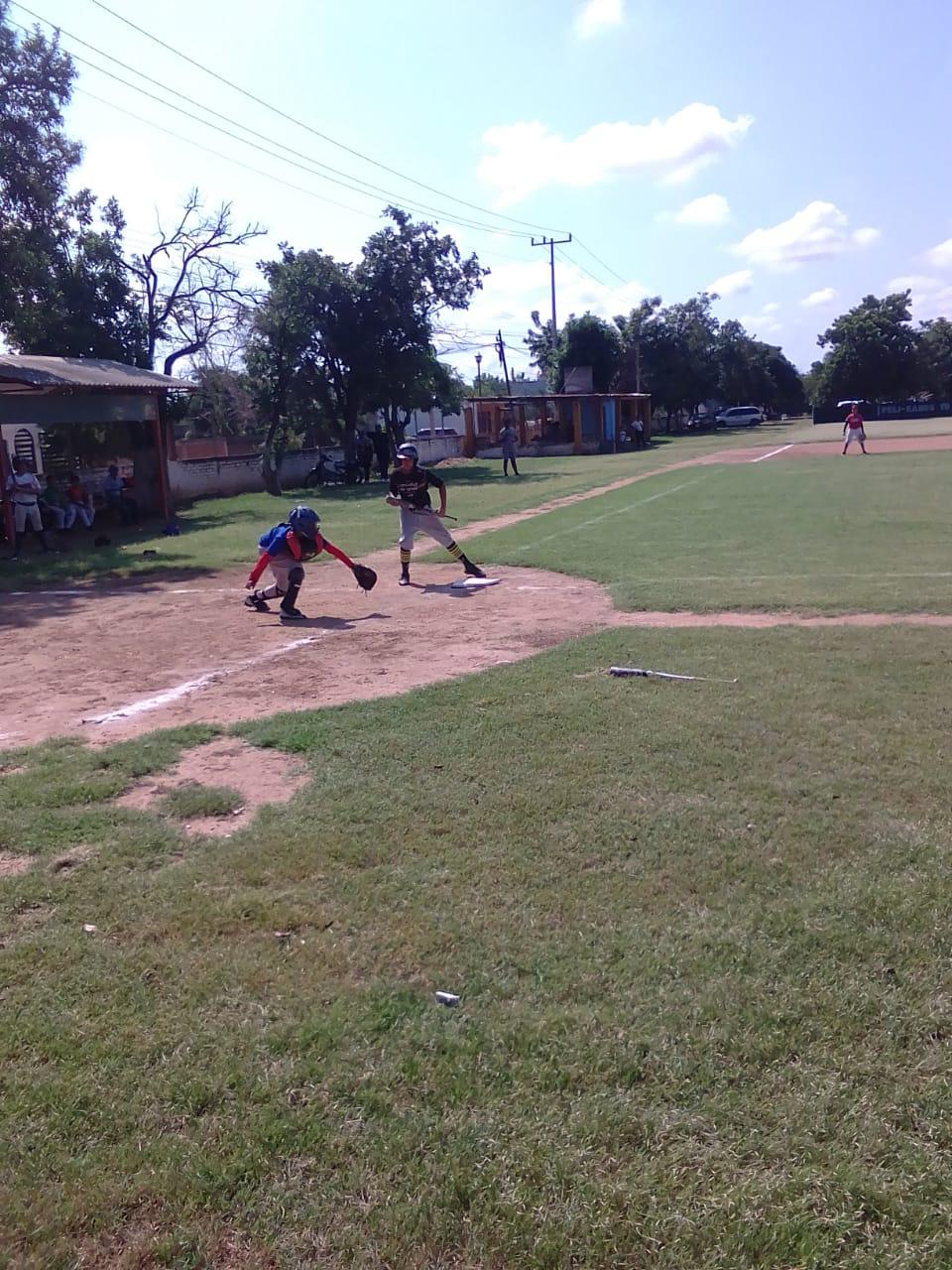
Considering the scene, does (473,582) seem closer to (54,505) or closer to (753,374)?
(54,505)

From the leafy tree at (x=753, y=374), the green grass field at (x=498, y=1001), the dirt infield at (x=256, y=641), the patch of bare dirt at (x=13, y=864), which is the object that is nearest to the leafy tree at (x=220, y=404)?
the dirt infield at (x=256, y=641)

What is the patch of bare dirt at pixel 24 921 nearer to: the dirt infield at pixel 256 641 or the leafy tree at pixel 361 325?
the dirt infield at pixel 256 641

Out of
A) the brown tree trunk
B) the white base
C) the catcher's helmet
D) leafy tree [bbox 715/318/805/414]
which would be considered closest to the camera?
the catcher's helmet

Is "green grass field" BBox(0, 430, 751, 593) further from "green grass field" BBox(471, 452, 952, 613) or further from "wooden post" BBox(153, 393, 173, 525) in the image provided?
"green grass field" BBox(471, 452, 952, 613)

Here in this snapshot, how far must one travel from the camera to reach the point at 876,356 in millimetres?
86000

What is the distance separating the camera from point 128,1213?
275 cm

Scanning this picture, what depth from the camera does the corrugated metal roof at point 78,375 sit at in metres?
18.7

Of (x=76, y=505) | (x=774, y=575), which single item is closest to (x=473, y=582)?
(x=774, y=575)

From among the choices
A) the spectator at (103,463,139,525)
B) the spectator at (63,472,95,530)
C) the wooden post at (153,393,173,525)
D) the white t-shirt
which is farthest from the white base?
the spectator at (103,463,139,525)

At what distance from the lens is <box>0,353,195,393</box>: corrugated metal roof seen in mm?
18688

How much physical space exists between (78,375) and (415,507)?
10702mm


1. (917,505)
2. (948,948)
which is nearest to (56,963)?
(948,948)

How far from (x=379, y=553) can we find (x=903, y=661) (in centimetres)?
953

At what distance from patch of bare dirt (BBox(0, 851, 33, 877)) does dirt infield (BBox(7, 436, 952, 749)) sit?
1.90 meters
